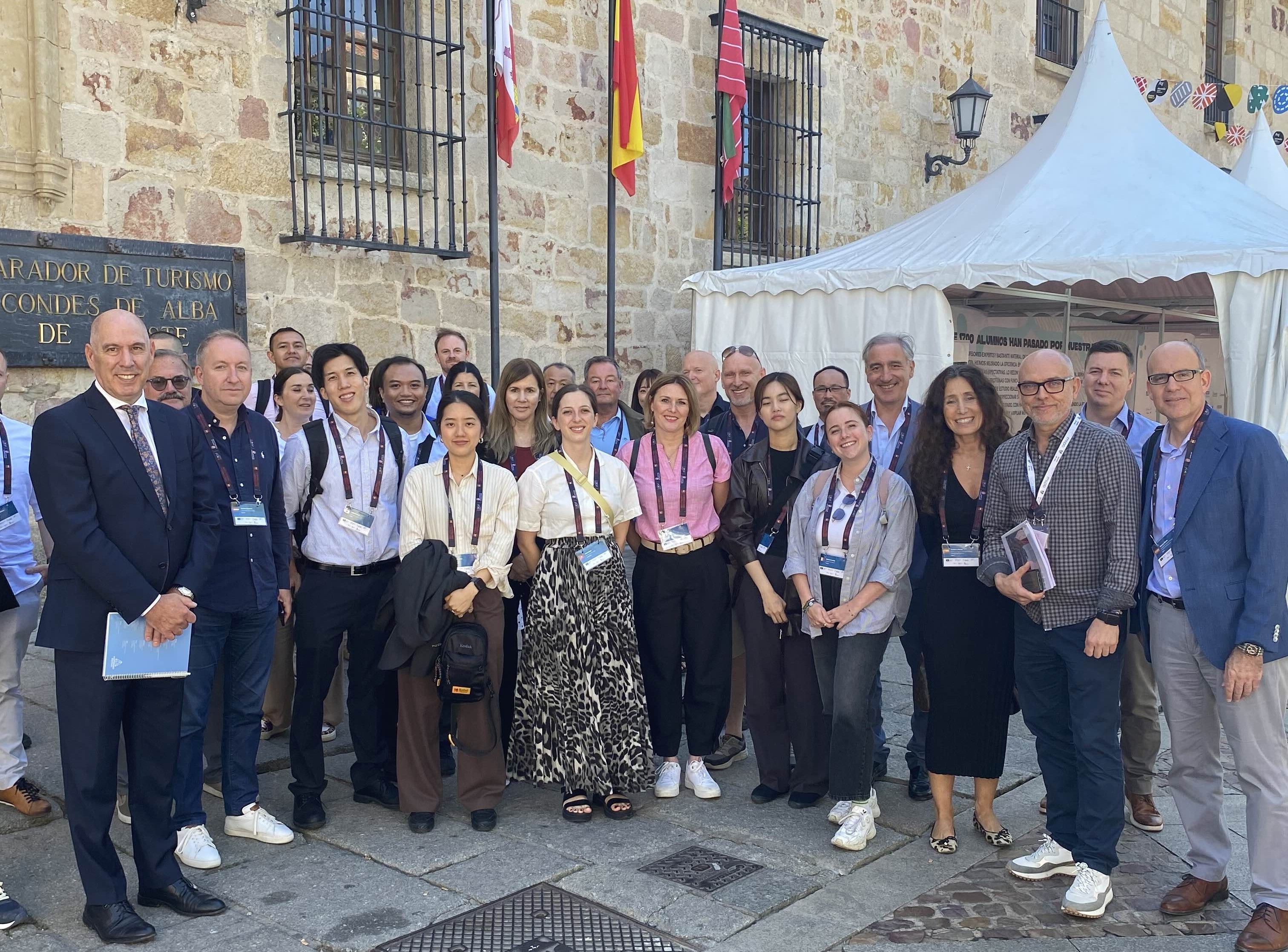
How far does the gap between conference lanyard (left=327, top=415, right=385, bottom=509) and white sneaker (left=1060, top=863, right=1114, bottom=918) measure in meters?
2.80

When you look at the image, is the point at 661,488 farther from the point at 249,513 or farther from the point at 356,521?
the point at 249,513

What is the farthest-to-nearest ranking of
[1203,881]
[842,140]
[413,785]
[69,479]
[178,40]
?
[842,140], [178,40], [413,785], [1203,881], [69,479]

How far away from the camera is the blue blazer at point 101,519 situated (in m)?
3.26

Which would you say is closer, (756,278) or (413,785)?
(413,785)

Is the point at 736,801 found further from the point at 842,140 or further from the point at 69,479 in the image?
the point at 842,140

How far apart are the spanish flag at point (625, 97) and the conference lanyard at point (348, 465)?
5.55 m

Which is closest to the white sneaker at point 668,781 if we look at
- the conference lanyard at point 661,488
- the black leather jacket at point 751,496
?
the black leather jacket at point 751,496

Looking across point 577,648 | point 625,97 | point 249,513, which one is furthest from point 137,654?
point 625,97

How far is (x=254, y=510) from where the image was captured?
157 inches

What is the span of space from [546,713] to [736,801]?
0.88 meters

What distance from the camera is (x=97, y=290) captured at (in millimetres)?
6633

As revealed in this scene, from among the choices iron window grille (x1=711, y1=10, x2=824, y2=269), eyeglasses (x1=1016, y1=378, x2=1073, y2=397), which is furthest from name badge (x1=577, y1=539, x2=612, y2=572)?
iron window grille (x1=711, y1=10, x2=824, y2=269)

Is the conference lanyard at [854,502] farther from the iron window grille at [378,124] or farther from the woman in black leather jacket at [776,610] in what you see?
the iron window grille at [378,124]

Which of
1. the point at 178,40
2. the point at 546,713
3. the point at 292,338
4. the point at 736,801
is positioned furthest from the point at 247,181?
the point at 736,801
